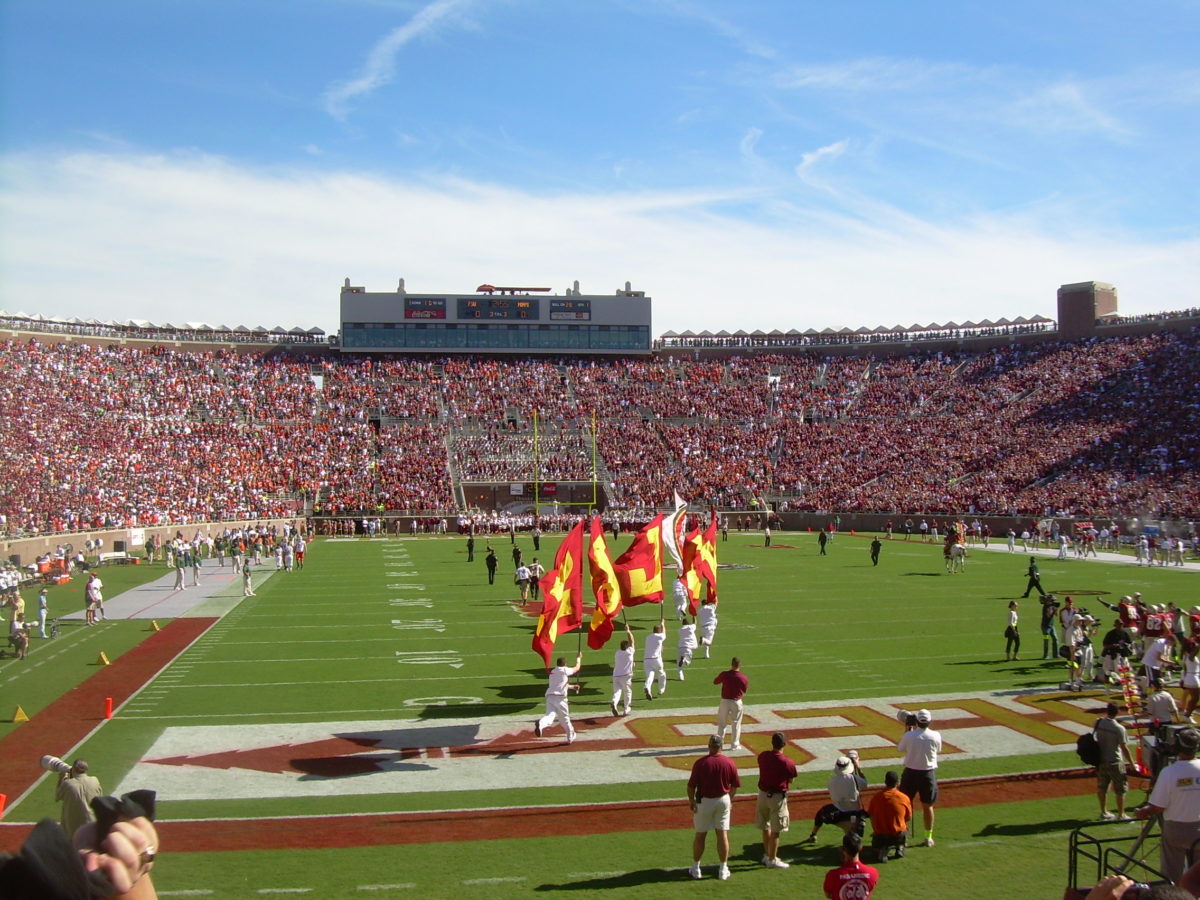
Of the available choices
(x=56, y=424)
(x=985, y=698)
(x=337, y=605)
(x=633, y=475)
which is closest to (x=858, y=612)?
(x=985, y=698)

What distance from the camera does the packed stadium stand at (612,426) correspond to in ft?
164

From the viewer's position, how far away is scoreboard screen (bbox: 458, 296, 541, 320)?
A: 7300 cm

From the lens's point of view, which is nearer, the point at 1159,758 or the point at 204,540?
the point at 1159,758

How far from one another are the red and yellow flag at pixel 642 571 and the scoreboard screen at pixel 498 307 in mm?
56419

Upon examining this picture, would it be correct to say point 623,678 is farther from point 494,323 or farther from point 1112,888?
point 494,323

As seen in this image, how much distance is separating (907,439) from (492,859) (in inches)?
2189

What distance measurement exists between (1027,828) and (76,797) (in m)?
8.99

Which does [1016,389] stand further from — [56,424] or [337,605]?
[56,424]

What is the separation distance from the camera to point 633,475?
62.1 metres

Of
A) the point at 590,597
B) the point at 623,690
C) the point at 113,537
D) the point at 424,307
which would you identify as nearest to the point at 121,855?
the point at 623,690

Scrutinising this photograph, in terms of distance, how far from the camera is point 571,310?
244ft

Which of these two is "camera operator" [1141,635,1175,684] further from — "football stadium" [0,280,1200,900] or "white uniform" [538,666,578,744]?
"white uniform" [538,666,578,744]

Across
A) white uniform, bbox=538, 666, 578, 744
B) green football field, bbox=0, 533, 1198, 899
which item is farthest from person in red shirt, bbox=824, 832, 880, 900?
white uniform, bbox=538, 666, 578, 744

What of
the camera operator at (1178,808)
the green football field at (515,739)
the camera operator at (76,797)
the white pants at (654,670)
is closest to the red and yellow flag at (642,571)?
the white pants at (654,670)
